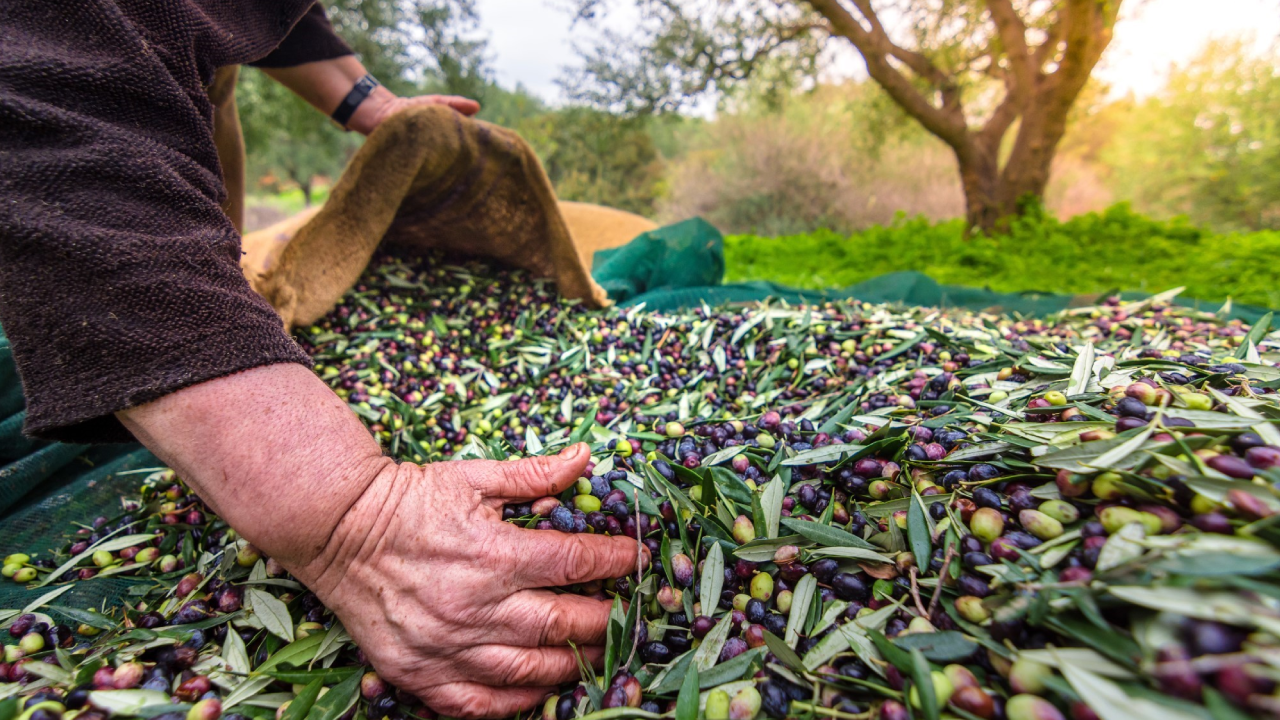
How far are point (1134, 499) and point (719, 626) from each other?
0.64 m

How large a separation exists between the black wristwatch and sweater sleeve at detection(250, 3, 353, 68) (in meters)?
0.13

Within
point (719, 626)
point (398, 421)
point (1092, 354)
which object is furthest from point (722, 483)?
point (398, 421)

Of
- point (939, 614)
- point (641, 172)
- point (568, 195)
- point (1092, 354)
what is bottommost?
point (939, 614)

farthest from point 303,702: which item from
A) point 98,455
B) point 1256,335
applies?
point 1256,335

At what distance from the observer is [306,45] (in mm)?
1953

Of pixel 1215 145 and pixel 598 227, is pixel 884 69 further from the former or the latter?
pixel 1215 145

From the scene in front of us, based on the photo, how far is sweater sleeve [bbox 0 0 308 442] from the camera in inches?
31.1

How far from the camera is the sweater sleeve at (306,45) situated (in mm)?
1923

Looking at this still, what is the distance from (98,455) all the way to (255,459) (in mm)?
1298

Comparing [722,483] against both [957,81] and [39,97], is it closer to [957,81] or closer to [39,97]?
[39,97]

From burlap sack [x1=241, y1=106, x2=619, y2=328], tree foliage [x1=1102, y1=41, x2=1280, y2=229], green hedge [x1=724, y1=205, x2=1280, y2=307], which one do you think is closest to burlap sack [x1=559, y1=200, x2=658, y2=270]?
green hedge [x1=724, y1=205, x2=1280, y2=307]

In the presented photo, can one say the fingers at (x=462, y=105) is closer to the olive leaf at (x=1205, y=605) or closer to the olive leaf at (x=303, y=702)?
the olive leaf at (x=303, y=702)

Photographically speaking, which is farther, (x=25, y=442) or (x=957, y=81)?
(x=957, y=81)

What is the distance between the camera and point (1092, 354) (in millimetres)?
1245
